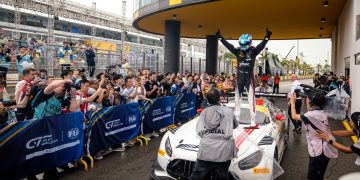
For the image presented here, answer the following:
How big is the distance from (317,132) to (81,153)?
459 centimetres

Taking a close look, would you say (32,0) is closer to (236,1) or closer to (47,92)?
(236,1)

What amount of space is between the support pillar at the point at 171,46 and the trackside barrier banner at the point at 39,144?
1310 cm

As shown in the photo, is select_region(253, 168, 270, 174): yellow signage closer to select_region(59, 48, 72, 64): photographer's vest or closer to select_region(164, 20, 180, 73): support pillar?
select_region(59, 48, 72, 64): photographer's vest

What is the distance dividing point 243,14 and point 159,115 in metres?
9.75

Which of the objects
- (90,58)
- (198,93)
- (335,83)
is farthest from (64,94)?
(335,83)

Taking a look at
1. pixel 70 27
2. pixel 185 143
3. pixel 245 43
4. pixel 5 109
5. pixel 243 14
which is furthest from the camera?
pixel 70 27

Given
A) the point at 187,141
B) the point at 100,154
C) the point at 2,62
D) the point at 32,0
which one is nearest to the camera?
the point at 187,141

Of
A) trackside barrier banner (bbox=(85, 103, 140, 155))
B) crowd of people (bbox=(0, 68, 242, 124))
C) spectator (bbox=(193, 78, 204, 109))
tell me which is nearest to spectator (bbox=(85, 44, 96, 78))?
crowd of people (bbox=(0, 68, 242, 124))

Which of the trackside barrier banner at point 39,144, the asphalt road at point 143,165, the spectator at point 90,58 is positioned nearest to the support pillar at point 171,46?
the spectator at point 90,58

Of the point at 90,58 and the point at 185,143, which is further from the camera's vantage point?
the point at 90,58

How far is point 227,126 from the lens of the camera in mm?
3457

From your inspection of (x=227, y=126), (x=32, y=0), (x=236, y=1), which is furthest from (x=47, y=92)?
(x=32, y=0)

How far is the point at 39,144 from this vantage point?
16.4ft

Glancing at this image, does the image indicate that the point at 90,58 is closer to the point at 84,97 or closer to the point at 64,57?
the point at 64,57
